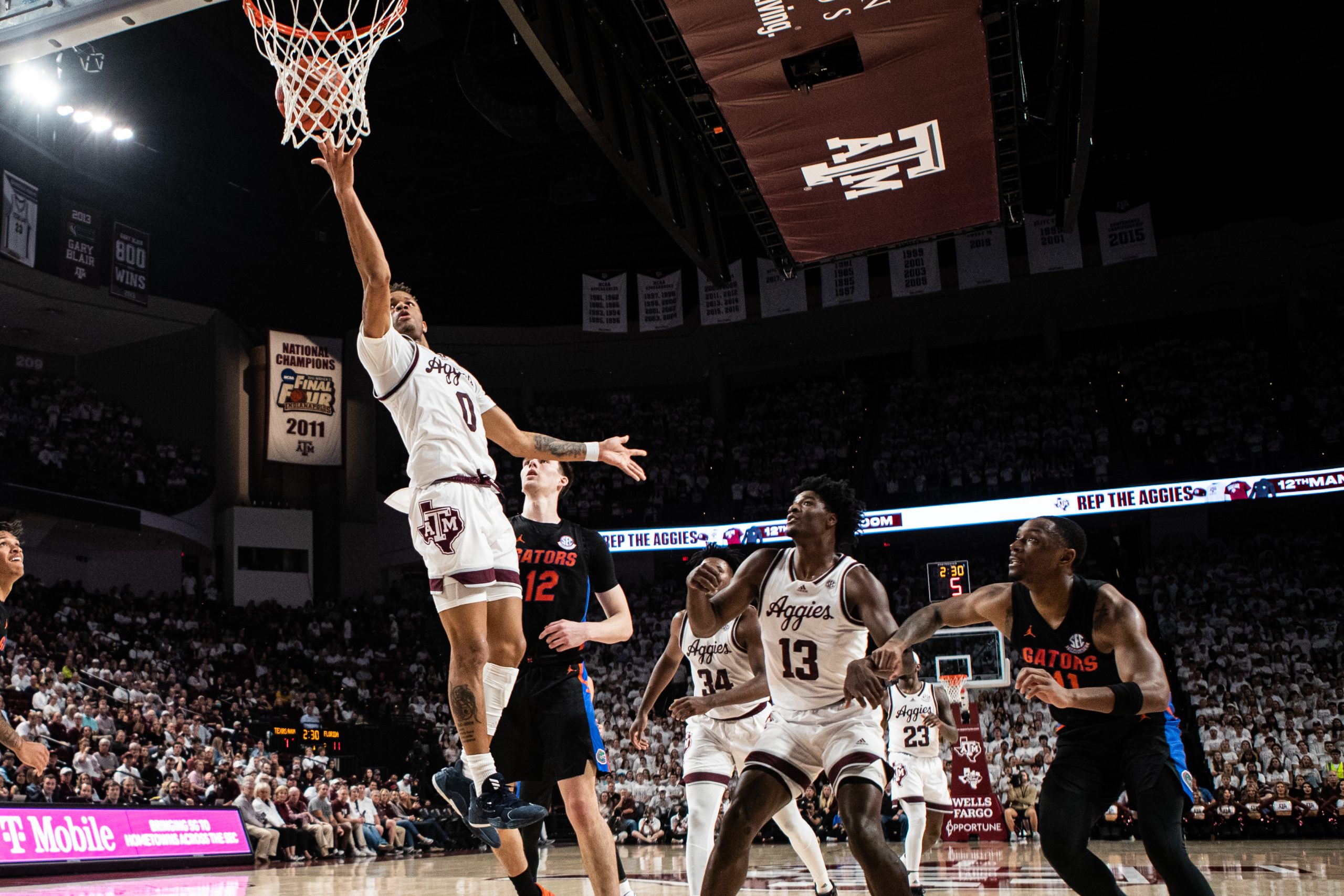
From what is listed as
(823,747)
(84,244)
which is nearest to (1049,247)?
(823,747)

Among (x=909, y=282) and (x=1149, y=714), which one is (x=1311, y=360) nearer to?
(x=909, y=282)

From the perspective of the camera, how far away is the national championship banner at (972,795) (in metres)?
17.6

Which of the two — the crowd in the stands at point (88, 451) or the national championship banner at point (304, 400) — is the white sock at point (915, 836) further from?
the national championship banner at point (304, 400)

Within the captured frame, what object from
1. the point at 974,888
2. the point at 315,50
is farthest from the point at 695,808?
the point at 315,50

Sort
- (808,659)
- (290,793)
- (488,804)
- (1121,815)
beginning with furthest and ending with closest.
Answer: (1121,815)
(290,793)
(808,659)
(488,804)

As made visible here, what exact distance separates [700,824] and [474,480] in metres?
2.97

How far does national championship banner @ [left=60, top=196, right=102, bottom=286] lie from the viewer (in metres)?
24.7

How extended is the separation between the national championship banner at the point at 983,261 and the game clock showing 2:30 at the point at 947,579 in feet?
32.6

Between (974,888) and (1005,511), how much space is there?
16304 mm

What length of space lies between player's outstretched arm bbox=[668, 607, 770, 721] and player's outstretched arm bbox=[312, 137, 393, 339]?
2.78m

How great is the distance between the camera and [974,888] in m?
10.1

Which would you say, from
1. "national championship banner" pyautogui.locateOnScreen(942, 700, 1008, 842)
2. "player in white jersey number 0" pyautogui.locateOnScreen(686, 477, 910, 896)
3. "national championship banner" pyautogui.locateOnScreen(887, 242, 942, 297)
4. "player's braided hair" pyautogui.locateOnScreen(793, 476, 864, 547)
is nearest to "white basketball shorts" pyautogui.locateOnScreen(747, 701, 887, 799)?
"player in white jersey number 0" pyautogui.locateOnScreen(686, 477, 910, 896)

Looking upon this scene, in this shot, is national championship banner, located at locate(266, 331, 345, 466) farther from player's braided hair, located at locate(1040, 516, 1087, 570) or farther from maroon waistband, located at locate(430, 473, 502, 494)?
player's braided hair, located at locate(1040, 516, 1087, 570)

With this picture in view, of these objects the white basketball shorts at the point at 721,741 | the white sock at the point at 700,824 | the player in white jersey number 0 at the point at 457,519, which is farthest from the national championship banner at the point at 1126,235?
the player in white jersey number 0 at the point at 457,519
